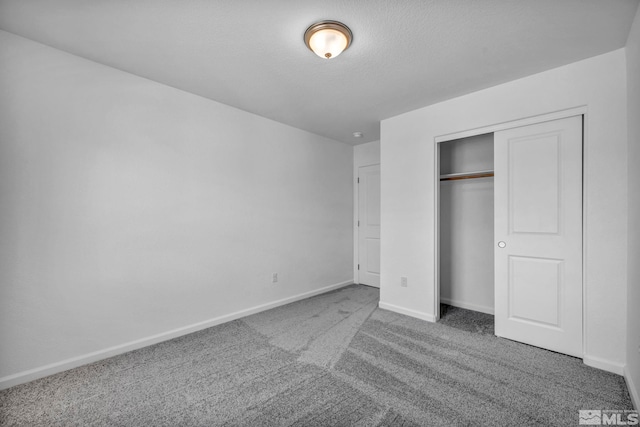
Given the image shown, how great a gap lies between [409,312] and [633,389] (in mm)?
1843

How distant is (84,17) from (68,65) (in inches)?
24.6

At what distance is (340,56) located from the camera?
2258mm

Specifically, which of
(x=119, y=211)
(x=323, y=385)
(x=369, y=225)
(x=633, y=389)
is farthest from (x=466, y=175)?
(x=119, y=211)

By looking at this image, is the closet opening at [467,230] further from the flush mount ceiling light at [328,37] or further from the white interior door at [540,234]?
the flush mount ceiling light at [328,37]

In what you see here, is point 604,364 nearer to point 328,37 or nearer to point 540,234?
point 540,234

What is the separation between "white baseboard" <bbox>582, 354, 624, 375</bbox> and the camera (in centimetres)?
211

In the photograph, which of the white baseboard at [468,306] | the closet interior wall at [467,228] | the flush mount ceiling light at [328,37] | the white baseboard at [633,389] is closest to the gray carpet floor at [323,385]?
the white baseboard at [633,389]

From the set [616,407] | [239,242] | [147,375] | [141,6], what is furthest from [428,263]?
[141,6]

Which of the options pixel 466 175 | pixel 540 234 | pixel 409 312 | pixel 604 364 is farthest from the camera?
pixel 466 175

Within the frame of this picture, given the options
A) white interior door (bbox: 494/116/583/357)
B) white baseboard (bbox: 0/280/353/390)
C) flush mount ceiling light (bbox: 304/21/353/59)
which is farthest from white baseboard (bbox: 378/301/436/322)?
flush mount ceiling light (bbox: 304/21/353/59)

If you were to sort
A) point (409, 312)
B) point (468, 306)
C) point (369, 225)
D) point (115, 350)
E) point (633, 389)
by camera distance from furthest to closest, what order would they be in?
point (369, 225), point (468, 306), point (409, 312), point (115, 350), point (633, 389)

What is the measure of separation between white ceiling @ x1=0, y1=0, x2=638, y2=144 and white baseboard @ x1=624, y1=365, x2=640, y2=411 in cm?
243

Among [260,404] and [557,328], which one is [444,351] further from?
[260,404]

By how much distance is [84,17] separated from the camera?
1.86 m
